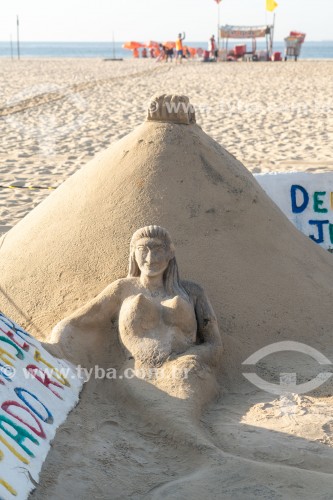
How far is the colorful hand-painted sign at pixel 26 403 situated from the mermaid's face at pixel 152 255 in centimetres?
55

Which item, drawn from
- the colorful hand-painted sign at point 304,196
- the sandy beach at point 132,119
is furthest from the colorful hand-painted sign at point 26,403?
the sandy beach at point 132,119

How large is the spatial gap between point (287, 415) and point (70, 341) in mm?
1022

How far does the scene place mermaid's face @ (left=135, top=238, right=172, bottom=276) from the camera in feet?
11.9

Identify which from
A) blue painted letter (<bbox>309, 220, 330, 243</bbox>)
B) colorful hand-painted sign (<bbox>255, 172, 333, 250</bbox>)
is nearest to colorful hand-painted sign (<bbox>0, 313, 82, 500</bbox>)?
blue painted letter (<bbox>309, 220, 330, 243</bbox>)

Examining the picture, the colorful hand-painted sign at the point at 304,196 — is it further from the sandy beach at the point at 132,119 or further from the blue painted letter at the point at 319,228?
the sandy beach at the point at 132,119

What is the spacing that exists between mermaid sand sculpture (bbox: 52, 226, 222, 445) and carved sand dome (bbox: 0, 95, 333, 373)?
0.82 ft

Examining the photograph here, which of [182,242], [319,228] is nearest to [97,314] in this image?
[182,242]

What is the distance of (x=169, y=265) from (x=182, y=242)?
50 cm

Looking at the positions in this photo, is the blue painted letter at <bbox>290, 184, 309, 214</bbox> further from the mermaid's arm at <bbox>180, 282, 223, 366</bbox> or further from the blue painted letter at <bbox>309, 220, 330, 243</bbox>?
the mermaid's arm at <bbox>180, 282, 223, 366</bbox>

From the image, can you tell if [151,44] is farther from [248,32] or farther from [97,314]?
[97,314]

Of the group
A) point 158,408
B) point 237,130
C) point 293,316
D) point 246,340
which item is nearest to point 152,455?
point 158,408

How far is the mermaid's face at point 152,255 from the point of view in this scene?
363 cm

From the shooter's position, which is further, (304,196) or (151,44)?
(151,44)

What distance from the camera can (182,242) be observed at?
420 cm
